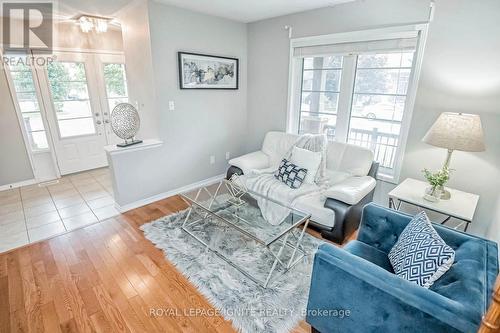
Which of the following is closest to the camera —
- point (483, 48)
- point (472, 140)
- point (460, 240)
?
point (460, 240)

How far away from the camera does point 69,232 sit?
2.69 m

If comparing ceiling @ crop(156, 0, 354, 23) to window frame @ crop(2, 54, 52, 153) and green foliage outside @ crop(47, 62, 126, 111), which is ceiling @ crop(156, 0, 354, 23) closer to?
green foliage outside @ crop(47, 62, 126, 111)

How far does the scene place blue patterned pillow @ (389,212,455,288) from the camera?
48.4 inches

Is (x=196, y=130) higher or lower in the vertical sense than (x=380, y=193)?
higher

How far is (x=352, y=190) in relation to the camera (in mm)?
2385

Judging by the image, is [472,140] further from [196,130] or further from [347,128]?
[196,130]

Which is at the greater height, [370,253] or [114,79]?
[114,79]

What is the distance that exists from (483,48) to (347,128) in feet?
4.47

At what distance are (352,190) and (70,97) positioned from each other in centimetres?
453

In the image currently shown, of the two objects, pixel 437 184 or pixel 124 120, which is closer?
pixel 437 184

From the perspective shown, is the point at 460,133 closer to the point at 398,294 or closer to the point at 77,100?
the point at 398,294

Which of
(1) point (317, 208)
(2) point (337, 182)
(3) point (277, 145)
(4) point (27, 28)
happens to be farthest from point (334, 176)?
(4) point (27, 28)

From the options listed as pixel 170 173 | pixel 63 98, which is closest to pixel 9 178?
pixel 63 98

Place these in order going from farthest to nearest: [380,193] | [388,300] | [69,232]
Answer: [380,193] → [69,232] → [388,300]
